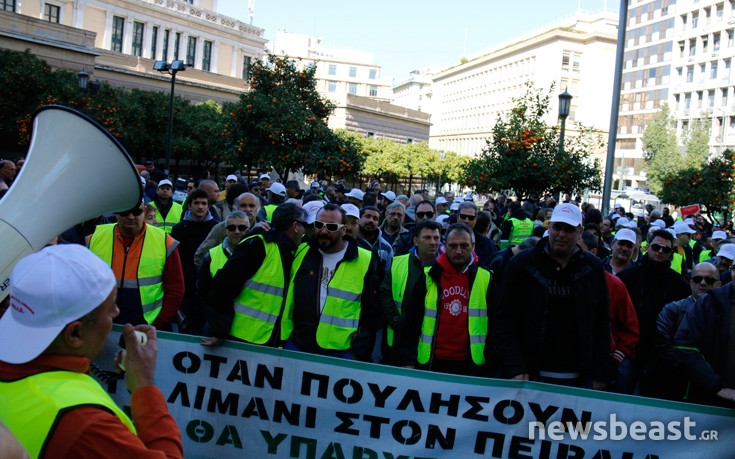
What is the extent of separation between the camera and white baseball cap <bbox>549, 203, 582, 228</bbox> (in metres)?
4.66

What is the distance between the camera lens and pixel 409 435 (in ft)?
14.6

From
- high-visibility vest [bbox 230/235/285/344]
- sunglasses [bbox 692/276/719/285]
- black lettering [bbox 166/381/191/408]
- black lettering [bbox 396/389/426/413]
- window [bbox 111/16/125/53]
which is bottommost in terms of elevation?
black lettering [bbox 166/381/191/408]

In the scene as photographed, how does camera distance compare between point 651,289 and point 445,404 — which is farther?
point 651,289

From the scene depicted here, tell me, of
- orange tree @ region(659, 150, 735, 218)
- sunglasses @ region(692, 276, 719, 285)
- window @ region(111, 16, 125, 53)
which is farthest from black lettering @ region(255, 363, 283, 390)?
window @ region(111, 16, 125, 53)

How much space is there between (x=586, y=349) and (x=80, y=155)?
123 inches

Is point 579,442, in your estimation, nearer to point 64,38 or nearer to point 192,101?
point 64,38

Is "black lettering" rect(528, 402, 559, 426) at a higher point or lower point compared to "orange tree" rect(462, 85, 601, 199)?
lower

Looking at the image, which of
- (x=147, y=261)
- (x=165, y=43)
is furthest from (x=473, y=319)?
(x=165, y=43)

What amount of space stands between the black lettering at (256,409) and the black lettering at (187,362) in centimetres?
42

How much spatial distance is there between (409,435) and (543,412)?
31.6 inches

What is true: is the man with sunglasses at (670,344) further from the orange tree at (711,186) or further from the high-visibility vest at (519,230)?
the orange tree at (711,186)

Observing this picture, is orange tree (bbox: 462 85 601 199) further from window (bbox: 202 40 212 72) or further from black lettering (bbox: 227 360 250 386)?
window (bbox: 202 40 212 72)

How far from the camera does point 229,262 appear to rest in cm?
Result: 516

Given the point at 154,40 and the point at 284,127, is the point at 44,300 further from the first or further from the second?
the point at 154,40
